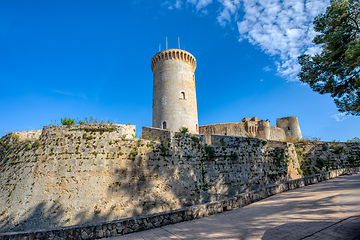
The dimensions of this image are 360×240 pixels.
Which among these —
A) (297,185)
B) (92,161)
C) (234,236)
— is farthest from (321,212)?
(92,161)

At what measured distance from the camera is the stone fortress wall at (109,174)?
9031mm

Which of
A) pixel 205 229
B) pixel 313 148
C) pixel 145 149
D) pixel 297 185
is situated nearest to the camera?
pixel 205 229

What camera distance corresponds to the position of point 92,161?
32.8ft

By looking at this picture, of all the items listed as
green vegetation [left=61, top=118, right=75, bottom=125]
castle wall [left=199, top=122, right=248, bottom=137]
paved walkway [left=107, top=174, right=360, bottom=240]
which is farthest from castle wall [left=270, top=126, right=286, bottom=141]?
green vegetation [left=61, top=118, right=75, bottom=125]

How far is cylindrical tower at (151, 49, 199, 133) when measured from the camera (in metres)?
19.5

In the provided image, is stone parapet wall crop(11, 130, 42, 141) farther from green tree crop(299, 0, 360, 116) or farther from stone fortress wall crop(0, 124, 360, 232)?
green tree crop(299, 0, 360, 116)

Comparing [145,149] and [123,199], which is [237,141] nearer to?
[145,149]

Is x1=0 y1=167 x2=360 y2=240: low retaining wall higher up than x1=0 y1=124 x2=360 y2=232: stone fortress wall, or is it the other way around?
x1=0 y1=124 x2=360 y2=232: stone fortress wall

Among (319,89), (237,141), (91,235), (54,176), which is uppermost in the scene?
(319,89)

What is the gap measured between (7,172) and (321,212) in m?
14.9

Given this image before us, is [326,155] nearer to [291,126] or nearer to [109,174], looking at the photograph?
[291,126]

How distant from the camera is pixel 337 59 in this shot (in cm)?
1166

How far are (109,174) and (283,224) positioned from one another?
826 cm

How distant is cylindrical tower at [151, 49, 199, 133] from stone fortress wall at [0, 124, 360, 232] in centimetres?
642
